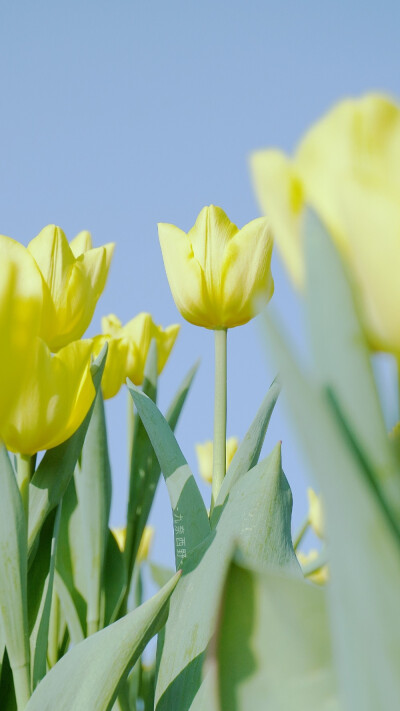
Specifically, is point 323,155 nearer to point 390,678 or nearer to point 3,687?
point 390,678

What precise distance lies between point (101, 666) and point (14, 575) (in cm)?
11

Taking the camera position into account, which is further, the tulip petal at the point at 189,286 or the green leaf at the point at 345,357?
the tulip petal at the point at 189,286

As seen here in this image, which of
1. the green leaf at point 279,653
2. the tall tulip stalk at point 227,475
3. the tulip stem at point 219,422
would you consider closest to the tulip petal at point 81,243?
the tall tulip stalk at point 227,475

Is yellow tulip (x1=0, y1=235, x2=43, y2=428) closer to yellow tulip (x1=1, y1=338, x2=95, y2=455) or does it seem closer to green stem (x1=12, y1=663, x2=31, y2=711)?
yellow tulip (x1=1, y1=338, x2=95, y2=455)

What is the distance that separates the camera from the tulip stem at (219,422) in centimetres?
72

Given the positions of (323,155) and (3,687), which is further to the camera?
(3,687)

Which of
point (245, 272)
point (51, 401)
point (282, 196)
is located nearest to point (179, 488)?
point (51, 401)

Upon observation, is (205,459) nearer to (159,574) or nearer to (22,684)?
(159,574)

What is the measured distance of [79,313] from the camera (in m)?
0.71

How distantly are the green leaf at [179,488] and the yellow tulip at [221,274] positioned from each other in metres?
0.15

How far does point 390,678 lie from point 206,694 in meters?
0.32

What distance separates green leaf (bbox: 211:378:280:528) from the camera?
0.67m

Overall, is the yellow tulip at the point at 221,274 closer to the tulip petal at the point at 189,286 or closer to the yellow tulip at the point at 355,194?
the tulip petal at the point at 189,286

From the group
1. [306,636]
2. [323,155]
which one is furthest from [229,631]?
[323,155]
